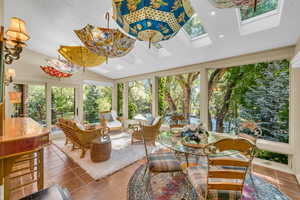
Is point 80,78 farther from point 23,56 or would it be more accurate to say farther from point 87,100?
point 23,56

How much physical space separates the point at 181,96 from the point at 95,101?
4095mm

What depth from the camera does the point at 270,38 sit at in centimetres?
230

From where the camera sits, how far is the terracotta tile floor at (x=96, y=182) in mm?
1827

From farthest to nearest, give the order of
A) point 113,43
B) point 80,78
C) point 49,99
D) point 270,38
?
point 80,78, point 49,99, point 270,38, point 113,43

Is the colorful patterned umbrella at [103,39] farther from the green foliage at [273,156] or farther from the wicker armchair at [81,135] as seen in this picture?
the green foliage at [273,156]

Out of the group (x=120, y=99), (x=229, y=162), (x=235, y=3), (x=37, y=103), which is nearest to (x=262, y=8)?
(x=235, y=3)

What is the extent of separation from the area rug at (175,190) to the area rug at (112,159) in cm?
58

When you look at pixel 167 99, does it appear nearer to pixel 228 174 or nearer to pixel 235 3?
pixel 228 174

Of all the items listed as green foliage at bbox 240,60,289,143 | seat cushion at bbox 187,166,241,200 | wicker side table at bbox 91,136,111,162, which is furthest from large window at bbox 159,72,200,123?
wicker side table at bbox 91,136,111,162

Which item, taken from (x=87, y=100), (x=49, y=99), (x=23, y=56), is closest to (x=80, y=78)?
(x=87, y=100)

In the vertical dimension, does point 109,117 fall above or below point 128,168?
above

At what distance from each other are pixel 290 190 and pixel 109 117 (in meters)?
5.39

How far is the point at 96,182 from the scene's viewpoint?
2.11m

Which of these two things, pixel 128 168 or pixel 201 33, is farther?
pixel 201 33
